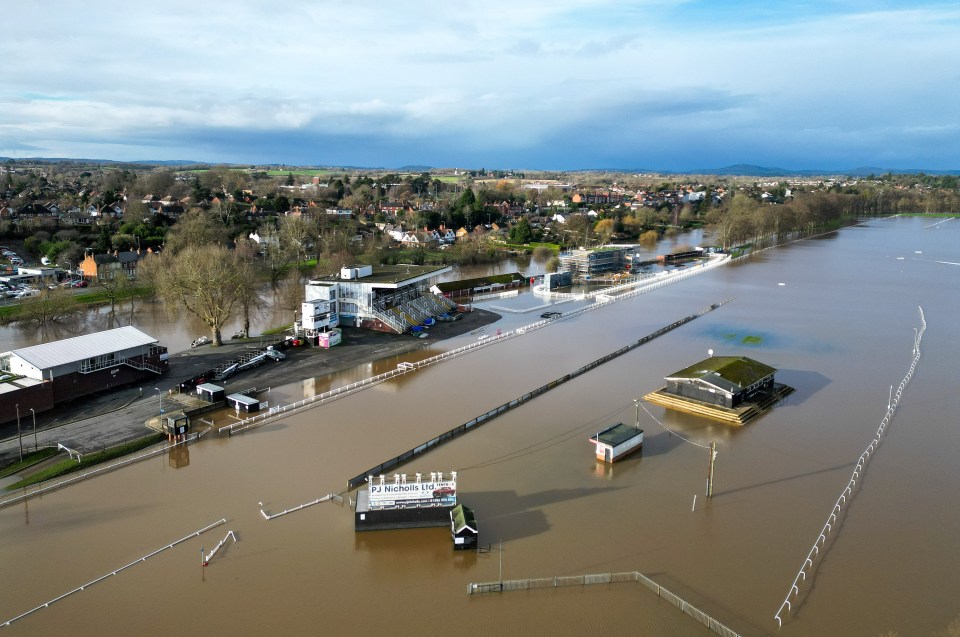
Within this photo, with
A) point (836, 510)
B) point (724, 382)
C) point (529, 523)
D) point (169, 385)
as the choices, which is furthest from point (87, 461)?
point (724, 382)

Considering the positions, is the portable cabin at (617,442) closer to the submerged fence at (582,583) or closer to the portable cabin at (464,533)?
the submerged fence at (582,583)

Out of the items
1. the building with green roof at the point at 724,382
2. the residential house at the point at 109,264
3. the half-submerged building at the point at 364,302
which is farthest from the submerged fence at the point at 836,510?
the residential house at the point at 109,264

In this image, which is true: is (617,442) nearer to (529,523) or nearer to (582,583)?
(529,523)

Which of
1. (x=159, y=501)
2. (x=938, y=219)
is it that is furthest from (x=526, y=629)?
(x=938, y=219)

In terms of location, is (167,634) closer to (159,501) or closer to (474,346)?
(159,501)

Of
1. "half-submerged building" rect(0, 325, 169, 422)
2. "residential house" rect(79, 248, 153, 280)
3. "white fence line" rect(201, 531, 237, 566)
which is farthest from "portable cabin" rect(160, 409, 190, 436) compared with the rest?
"residential house" rect(79, 248, 153, 280)

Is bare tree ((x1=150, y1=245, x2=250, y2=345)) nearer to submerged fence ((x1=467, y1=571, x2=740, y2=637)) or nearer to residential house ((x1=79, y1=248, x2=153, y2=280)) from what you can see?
residential house ((x1=79, y1=248, x2=153, y2=280))
